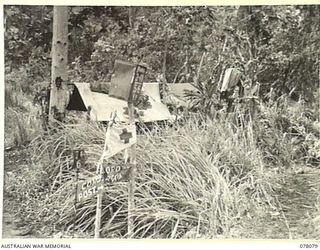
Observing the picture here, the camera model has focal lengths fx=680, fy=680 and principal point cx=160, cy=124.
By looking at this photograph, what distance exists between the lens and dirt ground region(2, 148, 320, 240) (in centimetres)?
72

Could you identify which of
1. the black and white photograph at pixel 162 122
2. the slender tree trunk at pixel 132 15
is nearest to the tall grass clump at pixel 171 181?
the black and white photograph at pixel 162 122

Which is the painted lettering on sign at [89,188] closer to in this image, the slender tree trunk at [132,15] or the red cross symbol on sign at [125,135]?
the red cross symbol on sign at [125,135]

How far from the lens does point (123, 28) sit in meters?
0.74

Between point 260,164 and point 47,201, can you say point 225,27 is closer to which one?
point 260,164

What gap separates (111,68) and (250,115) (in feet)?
0.52

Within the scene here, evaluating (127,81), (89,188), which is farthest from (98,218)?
(127,81)

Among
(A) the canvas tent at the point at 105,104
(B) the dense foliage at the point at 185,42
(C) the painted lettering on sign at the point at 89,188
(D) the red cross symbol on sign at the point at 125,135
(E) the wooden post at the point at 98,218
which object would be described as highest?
(B) the dense foliage at the point at 185,42

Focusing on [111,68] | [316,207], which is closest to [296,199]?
[316,207]

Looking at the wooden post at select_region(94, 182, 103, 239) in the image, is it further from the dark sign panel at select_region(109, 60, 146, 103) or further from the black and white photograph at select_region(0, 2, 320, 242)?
the dark sign panel at select_region(109, 60, 146, 103)

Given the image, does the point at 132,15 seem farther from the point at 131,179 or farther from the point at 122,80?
the point at 131,179

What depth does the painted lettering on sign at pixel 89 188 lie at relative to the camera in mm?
723

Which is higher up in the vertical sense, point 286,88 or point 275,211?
point 286,88

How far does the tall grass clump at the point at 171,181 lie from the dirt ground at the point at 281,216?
0.01m

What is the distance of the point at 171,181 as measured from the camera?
73 cm
